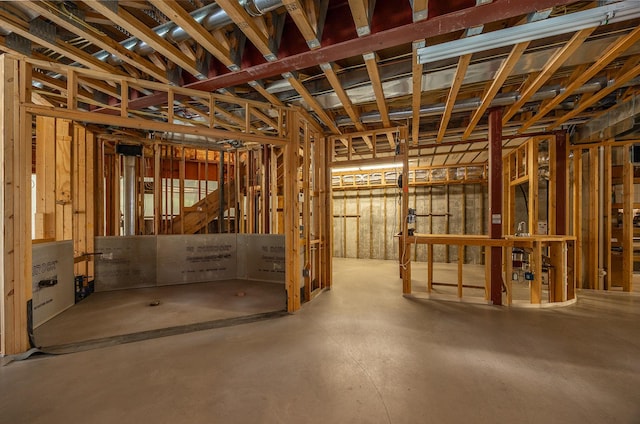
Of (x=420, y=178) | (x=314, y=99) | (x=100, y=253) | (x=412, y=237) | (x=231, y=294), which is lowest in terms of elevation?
(x=231, y=294)

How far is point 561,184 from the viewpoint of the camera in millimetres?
4531

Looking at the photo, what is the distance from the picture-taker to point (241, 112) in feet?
13.3

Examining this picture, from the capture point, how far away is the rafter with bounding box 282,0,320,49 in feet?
6.25

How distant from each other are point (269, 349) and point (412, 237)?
2843mm

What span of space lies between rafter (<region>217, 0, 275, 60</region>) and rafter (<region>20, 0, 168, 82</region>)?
4.48 feet

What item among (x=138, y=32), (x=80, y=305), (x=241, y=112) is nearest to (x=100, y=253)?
(x=80, y=305)

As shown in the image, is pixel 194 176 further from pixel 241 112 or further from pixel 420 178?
pixel 420 178

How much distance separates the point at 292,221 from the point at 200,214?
12.3 ft

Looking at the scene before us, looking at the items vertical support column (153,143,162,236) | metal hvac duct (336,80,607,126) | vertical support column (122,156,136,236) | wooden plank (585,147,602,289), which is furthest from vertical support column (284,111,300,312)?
wooden plank (585,147,602,289)

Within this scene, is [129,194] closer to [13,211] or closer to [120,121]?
[13,211]

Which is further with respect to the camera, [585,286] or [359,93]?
[585,286]

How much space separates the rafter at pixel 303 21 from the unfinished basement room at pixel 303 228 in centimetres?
1

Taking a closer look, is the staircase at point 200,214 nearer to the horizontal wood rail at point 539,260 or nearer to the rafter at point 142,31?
the rafter at point 142,31

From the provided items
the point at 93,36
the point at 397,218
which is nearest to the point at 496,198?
the point at 397,218
